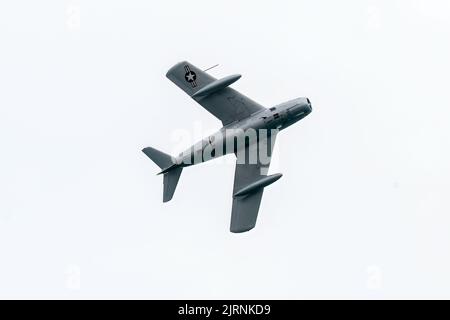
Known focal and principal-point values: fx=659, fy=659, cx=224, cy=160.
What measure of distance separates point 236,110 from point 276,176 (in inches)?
213

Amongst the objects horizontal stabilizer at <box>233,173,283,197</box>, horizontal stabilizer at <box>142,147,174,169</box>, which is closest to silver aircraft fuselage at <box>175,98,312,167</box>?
horizontal stabilizer at <box>142,147,174,169</box>

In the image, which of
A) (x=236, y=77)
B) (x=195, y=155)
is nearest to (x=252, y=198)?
(x=195, y=155)

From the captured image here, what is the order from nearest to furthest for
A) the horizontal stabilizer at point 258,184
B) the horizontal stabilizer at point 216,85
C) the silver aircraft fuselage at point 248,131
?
1. the horizontal stabilizer at point 258,184
2. the silver aircraft fuselage at point 248,131
3. the horizontal stabilizer at point 216,85

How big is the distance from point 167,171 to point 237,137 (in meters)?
5.21

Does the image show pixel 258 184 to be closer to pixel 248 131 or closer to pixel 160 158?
pixel 248 131

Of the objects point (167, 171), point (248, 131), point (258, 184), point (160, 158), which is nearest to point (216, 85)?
point (248, 131)

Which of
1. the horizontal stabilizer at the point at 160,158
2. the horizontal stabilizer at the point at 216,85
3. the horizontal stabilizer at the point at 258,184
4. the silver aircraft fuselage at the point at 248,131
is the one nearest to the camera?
the horizontal stabilizer at the point at 258,184

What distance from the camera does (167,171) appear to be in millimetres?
44062

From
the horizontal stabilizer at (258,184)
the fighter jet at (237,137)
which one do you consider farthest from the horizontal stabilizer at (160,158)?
the horizontal stabilizer at (258,184)

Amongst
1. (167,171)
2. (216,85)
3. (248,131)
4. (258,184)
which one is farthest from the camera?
(167,171)

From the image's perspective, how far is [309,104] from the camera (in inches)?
1720

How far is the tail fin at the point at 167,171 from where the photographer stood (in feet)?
145

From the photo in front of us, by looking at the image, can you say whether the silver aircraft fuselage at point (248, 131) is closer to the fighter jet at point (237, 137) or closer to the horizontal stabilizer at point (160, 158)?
the fighter jet at point (237, 137)

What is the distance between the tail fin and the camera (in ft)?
145
